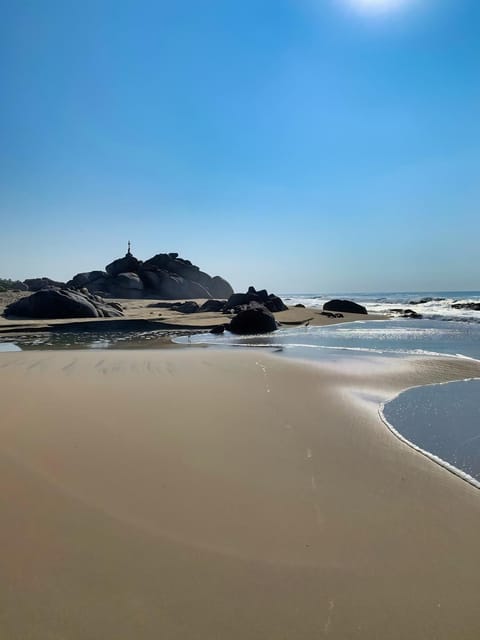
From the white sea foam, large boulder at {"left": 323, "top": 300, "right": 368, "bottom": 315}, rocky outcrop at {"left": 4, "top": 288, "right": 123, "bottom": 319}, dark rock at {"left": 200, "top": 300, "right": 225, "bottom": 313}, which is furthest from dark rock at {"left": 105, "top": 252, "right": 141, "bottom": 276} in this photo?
rocky outcrop at {"left": 4, "top": 288, "right": 123, "bottom": 319}

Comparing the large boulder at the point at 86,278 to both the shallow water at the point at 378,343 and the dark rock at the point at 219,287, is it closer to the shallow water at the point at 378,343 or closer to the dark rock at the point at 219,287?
the dark rock at the point at 219,287

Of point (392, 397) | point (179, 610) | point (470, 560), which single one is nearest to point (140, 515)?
point (179, 610)

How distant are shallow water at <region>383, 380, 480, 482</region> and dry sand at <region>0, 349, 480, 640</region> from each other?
13.6 inches

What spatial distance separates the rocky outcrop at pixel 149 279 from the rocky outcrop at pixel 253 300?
28458 millimetres

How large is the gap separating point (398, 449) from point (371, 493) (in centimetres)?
114

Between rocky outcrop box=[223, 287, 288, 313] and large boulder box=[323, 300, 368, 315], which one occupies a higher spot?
rocky outcrop box=[223, 287, 288, 313]

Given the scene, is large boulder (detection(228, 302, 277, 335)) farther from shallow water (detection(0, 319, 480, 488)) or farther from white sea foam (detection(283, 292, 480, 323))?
white sea foam (detection(283, 292, 480, 323))

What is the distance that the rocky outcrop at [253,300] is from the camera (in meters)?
29.8

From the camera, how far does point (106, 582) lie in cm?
200

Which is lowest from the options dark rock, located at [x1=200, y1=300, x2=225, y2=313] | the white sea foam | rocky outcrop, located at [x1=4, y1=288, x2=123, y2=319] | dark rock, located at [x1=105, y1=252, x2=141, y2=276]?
the white sea foam

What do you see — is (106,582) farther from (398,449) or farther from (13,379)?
(13,379)

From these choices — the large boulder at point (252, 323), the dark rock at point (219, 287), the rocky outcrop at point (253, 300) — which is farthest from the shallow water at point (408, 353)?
the dark rock at point (219, 287)

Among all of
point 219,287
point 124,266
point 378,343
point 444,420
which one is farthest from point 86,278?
point 444,420

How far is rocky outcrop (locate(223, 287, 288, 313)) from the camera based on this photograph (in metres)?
29.8
